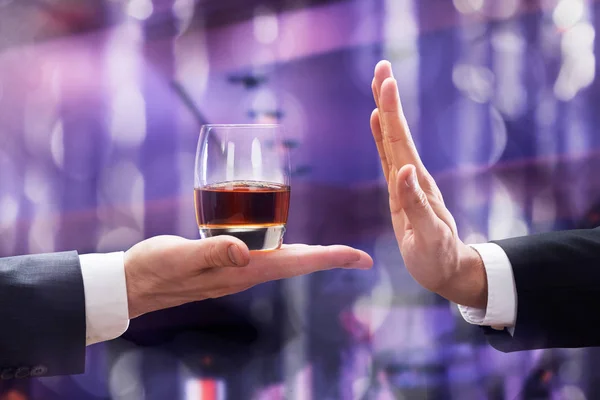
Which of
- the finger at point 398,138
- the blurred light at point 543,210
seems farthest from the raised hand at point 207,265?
the blurred light at point 543,210

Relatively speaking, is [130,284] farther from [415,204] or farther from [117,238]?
[117,238]

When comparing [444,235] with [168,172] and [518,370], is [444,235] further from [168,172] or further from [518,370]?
[518,370]

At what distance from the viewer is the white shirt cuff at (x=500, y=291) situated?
44.3 inches

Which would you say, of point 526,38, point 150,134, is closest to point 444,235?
point 150,134

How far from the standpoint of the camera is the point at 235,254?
32.8 inches

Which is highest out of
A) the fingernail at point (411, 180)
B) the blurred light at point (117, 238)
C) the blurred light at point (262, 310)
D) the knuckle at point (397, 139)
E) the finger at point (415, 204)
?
the knuckle at point (397, 139)

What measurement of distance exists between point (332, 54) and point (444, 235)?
127cm

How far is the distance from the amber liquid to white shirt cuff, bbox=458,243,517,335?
448 millimetres

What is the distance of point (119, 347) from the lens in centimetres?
225

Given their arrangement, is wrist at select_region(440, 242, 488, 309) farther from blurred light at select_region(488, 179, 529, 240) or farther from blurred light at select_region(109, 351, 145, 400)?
blurred light at select_region(109, 351, 145, 400)

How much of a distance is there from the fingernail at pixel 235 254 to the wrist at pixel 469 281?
18.1 inches

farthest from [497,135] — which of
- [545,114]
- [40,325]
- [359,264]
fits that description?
[40,325]

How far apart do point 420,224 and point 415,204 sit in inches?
2.2

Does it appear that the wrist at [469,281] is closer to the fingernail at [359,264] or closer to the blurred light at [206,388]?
the fingernail at [359,264]
